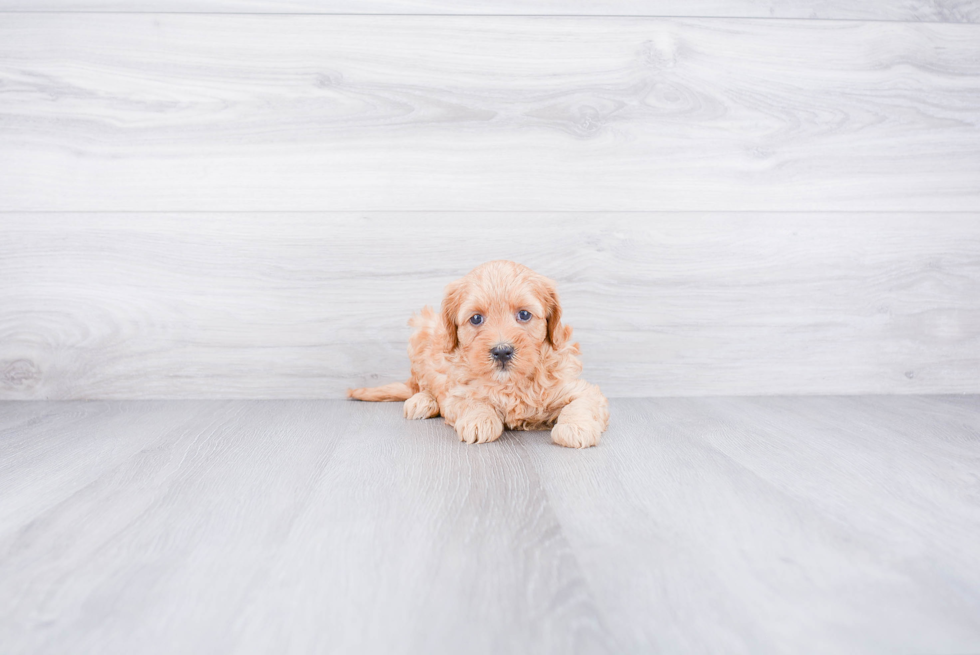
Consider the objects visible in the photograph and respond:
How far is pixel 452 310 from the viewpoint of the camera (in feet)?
4.63

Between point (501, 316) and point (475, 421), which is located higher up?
point (501, 316)

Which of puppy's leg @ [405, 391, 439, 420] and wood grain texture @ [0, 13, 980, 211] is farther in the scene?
wood grain texture @ [0, 13, 980, 211]

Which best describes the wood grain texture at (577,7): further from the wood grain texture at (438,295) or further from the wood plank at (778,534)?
the wood plank at (778,534)

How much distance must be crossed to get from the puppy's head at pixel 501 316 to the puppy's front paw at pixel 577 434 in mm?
149

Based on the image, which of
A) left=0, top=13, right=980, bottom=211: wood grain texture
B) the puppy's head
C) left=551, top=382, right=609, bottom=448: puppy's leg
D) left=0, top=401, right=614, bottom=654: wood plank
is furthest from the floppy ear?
left=0, top=13, right=980, bottom=211: wood grain texture

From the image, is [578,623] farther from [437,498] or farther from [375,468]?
[375,468]

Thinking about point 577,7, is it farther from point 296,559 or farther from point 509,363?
point 296,559

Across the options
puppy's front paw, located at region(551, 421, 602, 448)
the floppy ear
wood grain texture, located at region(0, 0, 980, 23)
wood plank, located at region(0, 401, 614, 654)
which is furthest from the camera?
wood grain texture, located at region(0, 0, 980, 23)

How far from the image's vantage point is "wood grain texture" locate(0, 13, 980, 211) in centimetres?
173

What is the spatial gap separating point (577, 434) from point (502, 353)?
23 cm

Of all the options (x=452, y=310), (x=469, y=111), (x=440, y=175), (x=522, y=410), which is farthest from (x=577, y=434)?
(x=469, y=111)

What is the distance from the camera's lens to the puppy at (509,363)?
4.34 ft

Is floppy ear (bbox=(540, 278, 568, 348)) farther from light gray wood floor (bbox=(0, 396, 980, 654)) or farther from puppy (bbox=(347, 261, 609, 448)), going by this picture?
light gray wood floor (bbox=(0, 396, 980, 654))

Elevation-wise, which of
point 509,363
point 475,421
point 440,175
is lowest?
point 475,421
